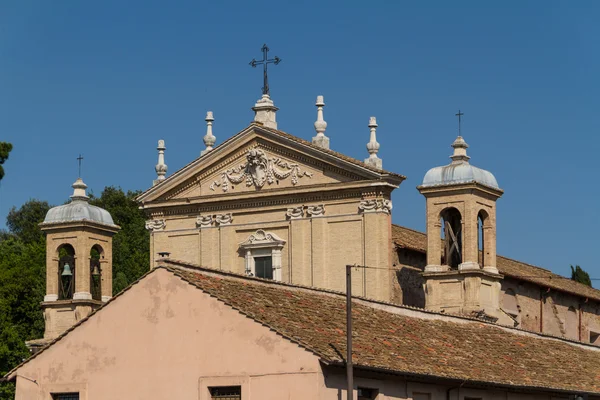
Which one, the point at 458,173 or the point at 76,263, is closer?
the point at 458,173

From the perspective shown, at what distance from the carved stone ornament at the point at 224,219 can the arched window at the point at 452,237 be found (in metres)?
6.66

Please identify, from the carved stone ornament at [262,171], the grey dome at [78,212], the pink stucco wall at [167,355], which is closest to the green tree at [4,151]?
the grey dome at [78,212]

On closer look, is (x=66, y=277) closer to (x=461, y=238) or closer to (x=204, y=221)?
(x=204, y=221)

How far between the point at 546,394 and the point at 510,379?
2.41 metres

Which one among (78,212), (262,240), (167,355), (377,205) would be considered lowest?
(167,355)

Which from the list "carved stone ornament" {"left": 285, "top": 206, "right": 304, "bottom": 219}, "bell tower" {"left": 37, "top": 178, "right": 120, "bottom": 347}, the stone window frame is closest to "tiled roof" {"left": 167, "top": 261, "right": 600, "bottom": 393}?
"carved stone ornament" {"left": 285, "top": 206, "right": 304, "bottom": 219}

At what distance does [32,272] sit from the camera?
6669 cm

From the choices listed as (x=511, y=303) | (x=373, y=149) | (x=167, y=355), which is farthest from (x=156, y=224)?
(x=167, y=355)

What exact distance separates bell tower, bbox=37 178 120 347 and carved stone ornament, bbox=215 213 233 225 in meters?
3.97

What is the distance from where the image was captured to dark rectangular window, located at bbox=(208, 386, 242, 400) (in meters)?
27.8

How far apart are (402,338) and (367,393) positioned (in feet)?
11.1

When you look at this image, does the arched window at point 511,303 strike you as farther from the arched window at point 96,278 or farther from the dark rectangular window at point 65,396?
the dark rectangular window at point 65,396

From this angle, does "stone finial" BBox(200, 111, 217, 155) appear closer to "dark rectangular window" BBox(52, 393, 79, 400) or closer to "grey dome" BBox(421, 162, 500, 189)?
"grey dome" BBox(421, 162, 500, 189)

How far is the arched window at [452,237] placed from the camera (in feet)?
150
